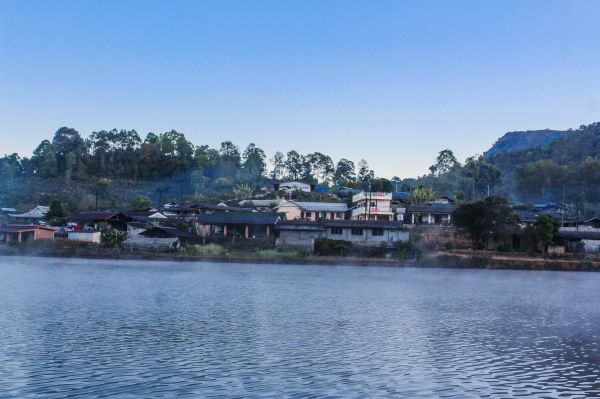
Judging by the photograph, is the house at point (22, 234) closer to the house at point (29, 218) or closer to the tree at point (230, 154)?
the house at point (29, 218)

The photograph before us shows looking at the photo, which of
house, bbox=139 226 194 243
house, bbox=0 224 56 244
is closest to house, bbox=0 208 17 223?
house, bbox=0 224 56 244

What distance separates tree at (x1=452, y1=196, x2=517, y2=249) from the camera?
173 feet

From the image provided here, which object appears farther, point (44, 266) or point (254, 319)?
point (44, 266)

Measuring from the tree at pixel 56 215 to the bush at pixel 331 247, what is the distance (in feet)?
94.3

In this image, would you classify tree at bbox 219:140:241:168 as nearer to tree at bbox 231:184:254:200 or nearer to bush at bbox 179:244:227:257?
tree at bbox 231:184:254:200

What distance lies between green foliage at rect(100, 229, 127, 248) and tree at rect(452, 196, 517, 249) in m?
29.9

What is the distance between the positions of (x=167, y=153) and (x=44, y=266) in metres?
68.7

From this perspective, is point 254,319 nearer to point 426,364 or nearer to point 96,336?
point 96,336

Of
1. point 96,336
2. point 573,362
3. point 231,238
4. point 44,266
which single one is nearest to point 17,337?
point 96,336

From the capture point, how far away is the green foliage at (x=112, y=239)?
54250 millimetres

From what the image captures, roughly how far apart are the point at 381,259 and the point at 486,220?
9604mm

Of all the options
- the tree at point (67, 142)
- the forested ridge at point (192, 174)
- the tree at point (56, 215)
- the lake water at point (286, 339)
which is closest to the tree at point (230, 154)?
the forested ridge at point (192, 174)

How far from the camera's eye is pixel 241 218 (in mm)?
59438

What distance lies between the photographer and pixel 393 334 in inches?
753
